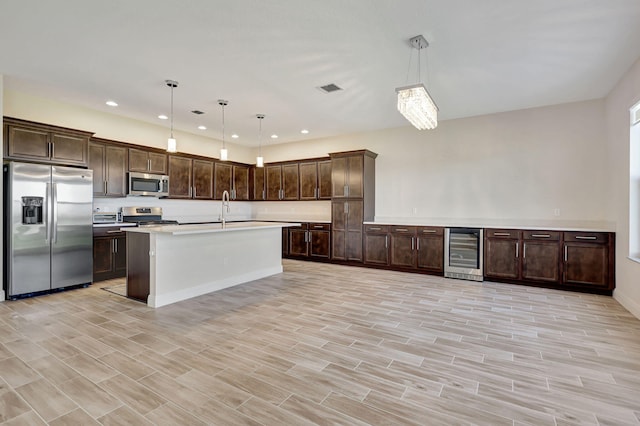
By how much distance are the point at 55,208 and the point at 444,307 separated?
5.47 m

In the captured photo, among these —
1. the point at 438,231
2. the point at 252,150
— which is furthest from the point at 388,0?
the point at 252,150

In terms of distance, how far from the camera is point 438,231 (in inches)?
224

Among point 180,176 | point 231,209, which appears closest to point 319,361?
point 180,176

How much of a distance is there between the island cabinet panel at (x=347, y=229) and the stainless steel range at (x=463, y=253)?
5.70 feet

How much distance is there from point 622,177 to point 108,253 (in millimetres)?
7651

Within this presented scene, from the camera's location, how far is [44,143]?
445 centimetres

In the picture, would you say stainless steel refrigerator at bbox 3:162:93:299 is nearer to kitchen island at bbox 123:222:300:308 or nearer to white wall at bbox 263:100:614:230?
kitchen island at bbox 123:222:300:308

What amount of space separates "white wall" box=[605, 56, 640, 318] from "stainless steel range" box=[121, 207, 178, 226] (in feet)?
23.9

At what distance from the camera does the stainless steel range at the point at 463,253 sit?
17.5 ft

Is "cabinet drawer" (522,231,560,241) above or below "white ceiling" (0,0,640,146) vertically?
below

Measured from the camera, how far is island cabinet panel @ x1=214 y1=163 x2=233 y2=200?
7.50 meters

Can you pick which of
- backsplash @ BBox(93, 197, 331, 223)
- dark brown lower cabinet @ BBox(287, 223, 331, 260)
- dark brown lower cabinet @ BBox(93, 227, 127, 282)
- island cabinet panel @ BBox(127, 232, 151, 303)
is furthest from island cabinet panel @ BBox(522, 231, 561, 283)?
dark brown lower cabinet @ BBox(93, 227, 127, 282)

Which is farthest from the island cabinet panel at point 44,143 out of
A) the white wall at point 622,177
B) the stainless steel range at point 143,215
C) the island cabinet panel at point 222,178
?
the white wall at point 622,177

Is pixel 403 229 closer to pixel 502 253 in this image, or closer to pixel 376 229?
pixel 376 229
